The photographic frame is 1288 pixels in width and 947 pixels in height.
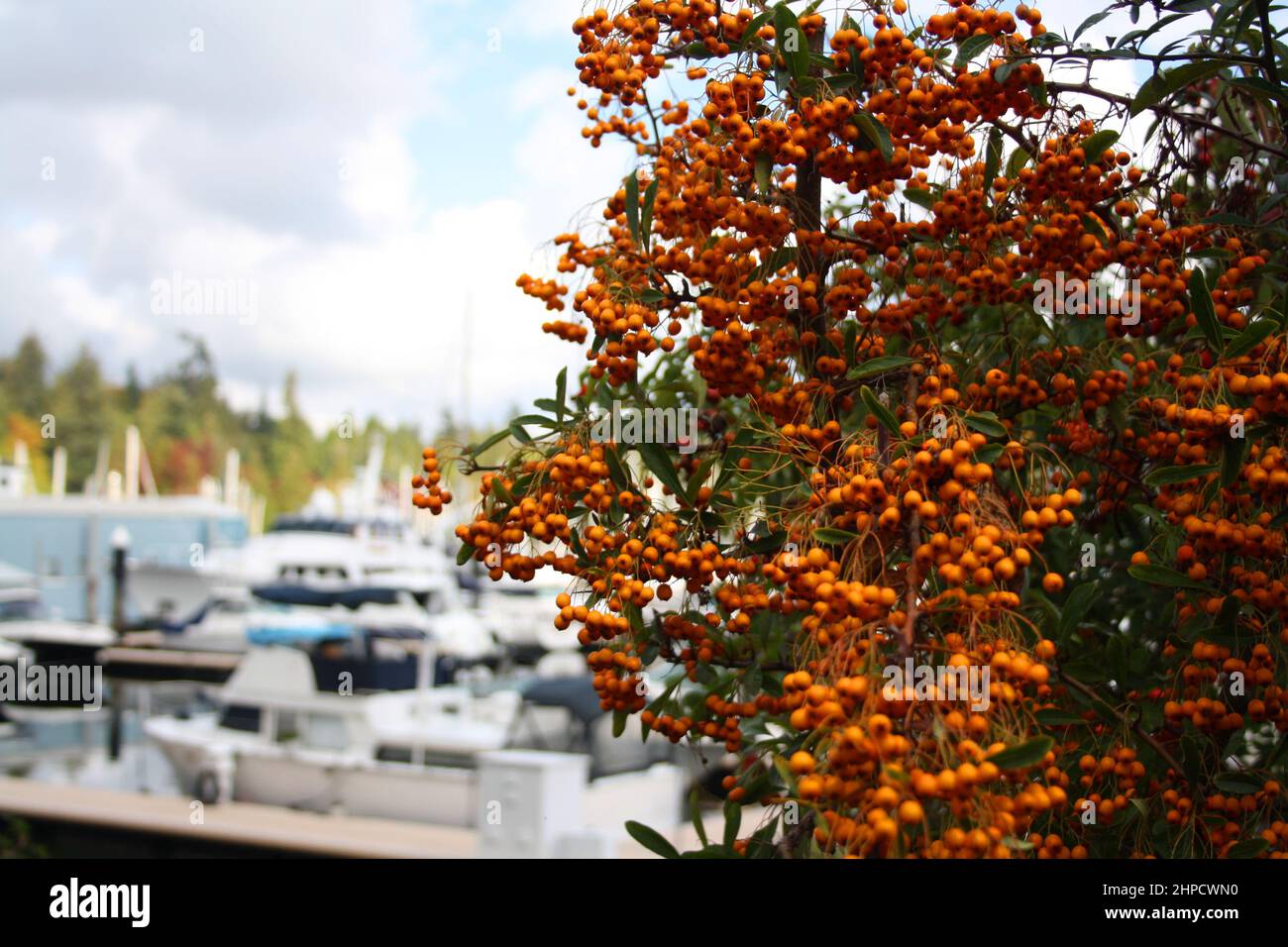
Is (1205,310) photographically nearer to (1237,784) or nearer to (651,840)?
(1237,784)

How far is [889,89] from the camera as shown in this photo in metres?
1.95

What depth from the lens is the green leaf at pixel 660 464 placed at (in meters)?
2.11

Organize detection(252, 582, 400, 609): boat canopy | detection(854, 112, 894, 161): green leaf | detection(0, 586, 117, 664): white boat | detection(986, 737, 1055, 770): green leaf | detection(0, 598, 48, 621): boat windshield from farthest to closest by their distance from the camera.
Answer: detection(0, 598, 48, 621): boat windshield → detection(0, 586, 117, 664): white boat → detection(252, 582, 400, 609): boat canopy → detection(854, 112, 894, 161): green leaf → detection(986, 737, 1055, 770): green leaf

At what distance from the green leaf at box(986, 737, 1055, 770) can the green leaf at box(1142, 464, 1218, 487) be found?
774 millimetres

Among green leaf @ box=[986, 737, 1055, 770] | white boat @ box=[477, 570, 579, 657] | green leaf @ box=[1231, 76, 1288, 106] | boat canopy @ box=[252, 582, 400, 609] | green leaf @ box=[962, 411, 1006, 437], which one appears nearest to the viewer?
green leaf @ box=[986, 737, 1055, 770]

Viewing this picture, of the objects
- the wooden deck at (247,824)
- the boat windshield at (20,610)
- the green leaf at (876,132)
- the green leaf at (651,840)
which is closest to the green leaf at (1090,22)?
the green leaf at (876,132)

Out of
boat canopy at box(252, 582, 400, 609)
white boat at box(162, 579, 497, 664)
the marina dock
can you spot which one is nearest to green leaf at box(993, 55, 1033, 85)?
the marina dock

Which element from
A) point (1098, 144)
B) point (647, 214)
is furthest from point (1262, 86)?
point (647, 214)

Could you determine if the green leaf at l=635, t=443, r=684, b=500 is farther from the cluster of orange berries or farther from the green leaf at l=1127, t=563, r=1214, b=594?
the green leaf at l=1127, t=563, r=1214, b=594

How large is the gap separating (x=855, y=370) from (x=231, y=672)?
14121mm

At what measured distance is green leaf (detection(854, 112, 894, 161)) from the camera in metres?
1.83

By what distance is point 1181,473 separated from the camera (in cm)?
186

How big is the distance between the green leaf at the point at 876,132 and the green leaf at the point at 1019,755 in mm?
1029

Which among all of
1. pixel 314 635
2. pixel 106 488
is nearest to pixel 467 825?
pixel 314 635
